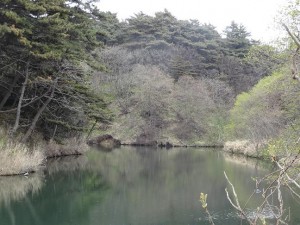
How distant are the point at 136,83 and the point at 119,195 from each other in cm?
3412

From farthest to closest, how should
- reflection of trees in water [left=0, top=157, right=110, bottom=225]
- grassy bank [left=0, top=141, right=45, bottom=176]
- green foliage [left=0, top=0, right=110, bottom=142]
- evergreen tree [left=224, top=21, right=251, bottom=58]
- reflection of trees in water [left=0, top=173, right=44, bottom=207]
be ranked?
evergreen tree [left=224, top=21, right=251, bottom=58] < green foliage [left=0, top=0, right=110, bottom=142] < grassy bank [left=0, top=141, right=45, bottom=176] < reflection of trees in water [left=0, top=173, right=44, bottom=207] < reflection of trees in water [left=0, top=157, right=110, bottom=225]

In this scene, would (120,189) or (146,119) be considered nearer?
(120,189)

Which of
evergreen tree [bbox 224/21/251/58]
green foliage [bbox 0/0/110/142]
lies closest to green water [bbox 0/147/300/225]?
green foliage [bbox 0/0/110/142]

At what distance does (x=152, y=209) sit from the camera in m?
13.3

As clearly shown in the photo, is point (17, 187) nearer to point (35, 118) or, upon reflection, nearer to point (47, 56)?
point (47, 56)

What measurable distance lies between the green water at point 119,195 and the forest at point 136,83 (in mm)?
2030

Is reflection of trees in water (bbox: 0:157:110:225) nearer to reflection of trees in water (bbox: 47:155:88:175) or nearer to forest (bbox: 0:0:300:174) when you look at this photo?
reflection of trees in water (bbox: 47:155:88:175)

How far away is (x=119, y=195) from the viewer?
15180 mm

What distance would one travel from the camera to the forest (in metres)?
16.3

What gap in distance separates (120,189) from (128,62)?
37080 mm

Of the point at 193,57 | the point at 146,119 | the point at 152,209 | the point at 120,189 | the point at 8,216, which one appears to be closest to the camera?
the point at 8,216

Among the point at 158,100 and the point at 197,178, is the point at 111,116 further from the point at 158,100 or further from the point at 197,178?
the point at 158,100

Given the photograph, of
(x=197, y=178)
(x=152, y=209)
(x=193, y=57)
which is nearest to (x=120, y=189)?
(x=152, y=209)

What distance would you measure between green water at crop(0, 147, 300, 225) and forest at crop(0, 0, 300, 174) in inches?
79.9
